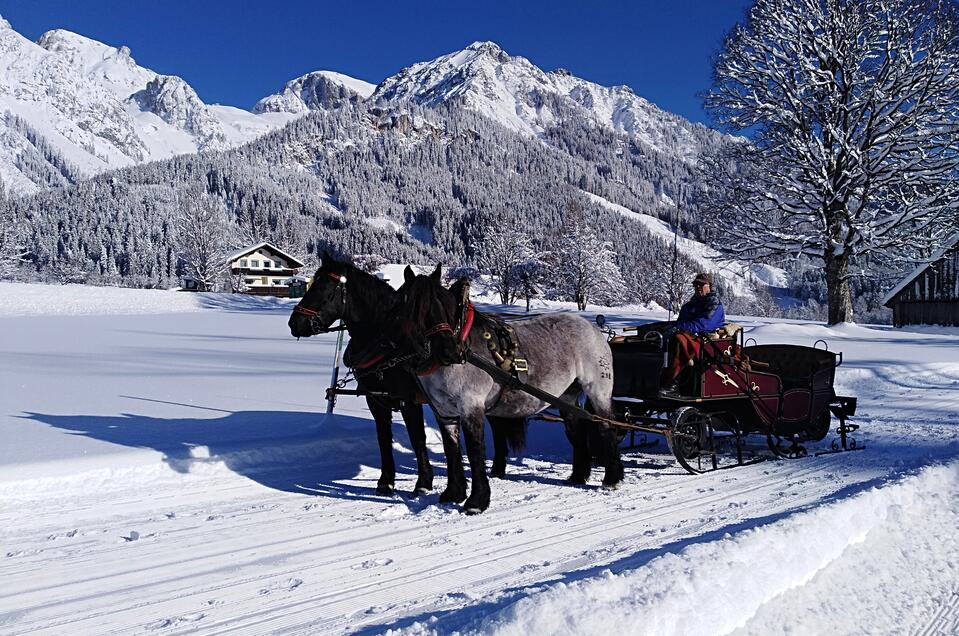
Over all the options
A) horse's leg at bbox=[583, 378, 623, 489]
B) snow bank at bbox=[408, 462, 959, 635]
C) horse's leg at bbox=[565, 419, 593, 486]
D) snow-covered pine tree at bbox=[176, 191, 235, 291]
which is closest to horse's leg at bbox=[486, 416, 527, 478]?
horse's leg at bbox=[565, 419, 593, 486]

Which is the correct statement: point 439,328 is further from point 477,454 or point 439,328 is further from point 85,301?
point 85,301

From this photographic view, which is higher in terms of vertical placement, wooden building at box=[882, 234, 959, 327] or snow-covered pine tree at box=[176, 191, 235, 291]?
snow-covered pine tree at box=[176, 191, 235, 291]

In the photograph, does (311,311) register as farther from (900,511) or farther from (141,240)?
(141,240)

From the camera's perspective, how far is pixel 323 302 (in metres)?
5.64

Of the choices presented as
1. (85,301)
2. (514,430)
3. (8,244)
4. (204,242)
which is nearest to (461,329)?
(514,430)

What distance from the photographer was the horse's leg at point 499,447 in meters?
6.57

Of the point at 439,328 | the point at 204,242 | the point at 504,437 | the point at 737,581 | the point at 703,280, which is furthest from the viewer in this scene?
the point at 204,242

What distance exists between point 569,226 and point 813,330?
35325 mm

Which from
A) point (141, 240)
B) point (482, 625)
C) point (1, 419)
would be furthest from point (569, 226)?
point (141, 240)

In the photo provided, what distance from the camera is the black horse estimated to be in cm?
562

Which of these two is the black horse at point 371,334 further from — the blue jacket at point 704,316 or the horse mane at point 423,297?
the blue jacket at point 704,316

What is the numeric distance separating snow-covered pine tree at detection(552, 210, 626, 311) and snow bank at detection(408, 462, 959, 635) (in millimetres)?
46611

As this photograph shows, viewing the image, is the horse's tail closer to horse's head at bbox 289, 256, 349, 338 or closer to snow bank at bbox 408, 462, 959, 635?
horse's head at bbox 289, 256, 349, 338

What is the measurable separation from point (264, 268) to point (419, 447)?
7249 centimetres
